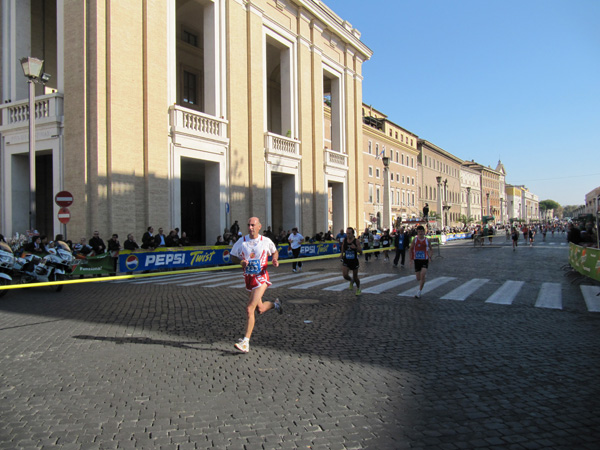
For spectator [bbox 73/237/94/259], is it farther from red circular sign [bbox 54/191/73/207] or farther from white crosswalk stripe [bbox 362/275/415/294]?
white crosswalk stripe [bbox 362/275/415/294]

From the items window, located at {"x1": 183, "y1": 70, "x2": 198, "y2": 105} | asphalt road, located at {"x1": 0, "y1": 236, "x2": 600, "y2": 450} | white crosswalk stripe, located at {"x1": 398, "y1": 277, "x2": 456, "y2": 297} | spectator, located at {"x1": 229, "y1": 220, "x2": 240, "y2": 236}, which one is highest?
window, located at {"x1": 183, "y1": 70, "x2": 198, "y2": 105}

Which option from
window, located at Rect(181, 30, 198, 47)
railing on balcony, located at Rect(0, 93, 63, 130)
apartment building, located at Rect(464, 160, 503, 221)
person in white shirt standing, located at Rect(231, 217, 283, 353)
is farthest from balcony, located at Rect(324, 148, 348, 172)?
apartment building, located at Rect(464, 160, 503, 221)

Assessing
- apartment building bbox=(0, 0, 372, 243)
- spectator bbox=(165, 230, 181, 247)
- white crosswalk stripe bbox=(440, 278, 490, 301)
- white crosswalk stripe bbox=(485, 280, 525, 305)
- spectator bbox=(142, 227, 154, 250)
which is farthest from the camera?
spectator bbox=(165, 230, 181, 247)

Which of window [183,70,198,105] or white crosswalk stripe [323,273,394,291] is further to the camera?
window [183,70,198,105]

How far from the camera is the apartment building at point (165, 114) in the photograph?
683 inches

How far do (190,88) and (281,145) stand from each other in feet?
22.2

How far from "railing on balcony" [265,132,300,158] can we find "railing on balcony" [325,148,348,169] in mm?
4317

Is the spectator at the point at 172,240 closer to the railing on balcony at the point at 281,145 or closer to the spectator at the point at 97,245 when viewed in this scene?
the spectator at the point at 97,245

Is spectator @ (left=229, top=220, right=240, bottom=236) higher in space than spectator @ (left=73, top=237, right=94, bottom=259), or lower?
higher

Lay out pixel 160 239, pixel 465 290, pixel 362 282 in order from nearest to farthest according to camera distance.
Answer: pixel 465 290, pixel 362 282, pixel 160 239

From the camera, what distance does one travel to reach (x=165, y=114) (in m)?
19.5

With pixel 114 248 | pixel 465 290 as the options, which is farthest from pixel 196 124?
pixel 465 290

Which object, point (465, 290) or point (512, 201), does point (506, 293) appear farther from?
point (512, 201)

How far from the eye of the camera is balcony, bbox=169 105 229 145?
19984 millimetres
